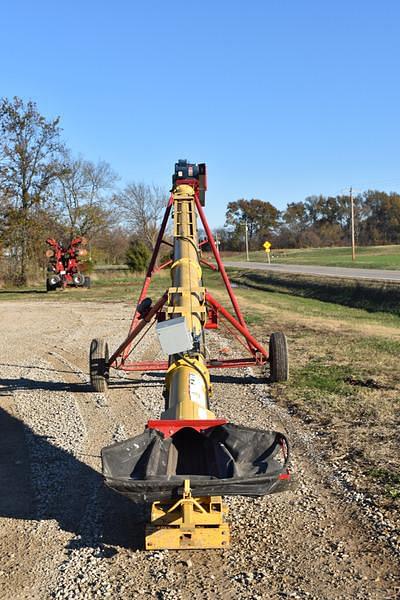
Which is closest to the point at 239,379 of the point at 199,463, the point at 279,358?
the point at 279,358

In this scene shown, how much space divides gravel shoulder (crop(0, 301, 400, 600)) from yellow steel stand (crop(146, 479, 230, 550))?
0.38 ft

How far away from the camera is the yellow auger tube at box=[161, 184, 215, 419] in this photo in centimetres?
516

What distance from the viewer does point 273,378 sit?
31.7 ft

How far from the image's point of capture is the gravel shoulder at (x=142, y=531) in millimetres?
3988

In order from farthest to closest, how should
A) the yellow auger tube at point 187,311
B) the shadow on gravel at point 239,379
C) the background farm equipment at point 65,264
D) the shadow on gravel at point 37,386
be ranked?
the background farm equipment at point 65,264, the shadow on gravel at point 239,379, the shadow on gravel at point 37,386, the yellow auger tube at point 187,311

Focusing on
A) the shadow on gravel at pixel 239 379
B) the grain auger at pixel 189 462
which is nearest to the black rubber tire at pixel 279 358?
the shadow on gravel at pixel 239 379

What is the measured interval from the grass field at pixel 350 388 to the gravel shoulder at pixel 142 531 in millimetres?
258

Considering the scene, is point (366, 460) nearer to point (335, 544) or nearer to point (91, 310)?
point (335, 544)

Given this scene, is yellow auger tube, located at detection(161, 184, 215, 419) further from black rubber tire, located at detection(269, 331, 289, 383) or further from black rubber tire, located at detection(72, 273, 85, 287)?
black rubber tire, located at detection(72, 273, 85, 287)

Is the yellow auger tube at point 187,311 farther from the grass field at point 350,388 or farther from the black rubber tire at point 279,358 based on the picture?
the black rubber tire at point 279,358

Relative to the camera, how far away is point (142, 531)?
4.78 meters

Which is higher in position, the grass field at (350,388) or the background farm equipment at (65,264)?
the background farm equipment at (65,264)

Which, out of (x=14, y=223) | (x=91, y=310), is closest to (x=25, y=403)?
(x=91, y=310)

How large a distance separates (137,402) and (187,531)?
4657 millimetres
